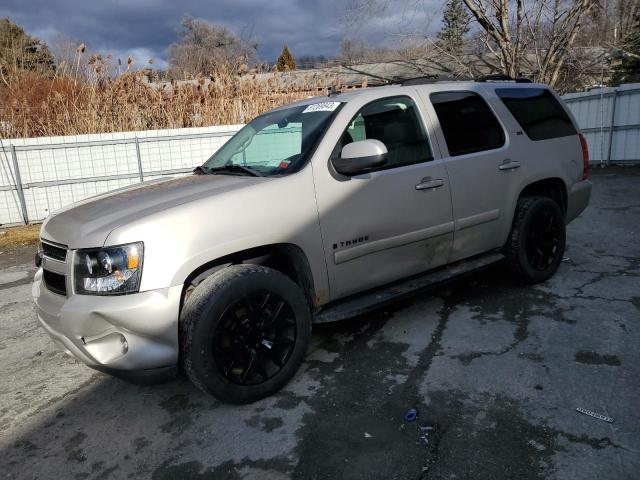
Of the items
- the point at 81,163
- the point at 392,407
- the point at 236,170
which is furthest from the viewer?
the point at 81,163

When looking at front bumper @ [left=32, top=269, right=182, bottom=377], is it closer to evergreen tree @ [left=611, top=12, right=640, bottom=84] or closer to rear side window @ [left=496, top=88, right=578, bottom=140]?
rear side window @ [left=496, top=88, right=578, bottom=140]

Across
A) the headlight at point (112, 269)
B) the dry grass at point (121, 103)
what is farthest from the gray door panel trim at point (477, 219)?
the dry grass at point (121, 103)

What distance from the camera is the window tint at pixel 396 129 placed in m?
3.40

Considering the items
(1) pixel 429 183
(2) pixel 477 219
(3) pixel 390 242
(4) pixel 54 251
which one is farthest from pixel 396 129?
(4) pixel 54 251

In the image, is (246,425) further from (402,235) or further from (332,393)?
(402,235)

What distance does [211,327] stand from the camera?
255 centimetres

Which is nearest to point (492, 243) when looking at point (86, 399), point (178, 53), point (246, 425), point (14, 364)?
point (246, 425)

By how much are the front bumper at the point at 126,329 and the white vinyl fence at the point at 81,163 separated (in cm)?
834

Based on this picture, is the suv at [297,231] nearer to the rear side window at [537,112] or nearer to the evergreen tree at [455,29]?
the rear side window at [537,112]

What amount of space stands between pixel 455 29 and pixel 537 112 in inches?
620

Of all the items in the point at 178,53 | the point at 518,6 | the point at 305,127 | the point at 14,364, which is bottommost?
the point at 14,364

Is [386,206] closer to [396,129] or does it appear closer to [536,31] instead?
[396,129]

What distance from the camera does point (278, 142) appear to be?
3574 mm

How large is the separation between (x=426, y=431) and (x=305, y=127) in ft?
6.91
